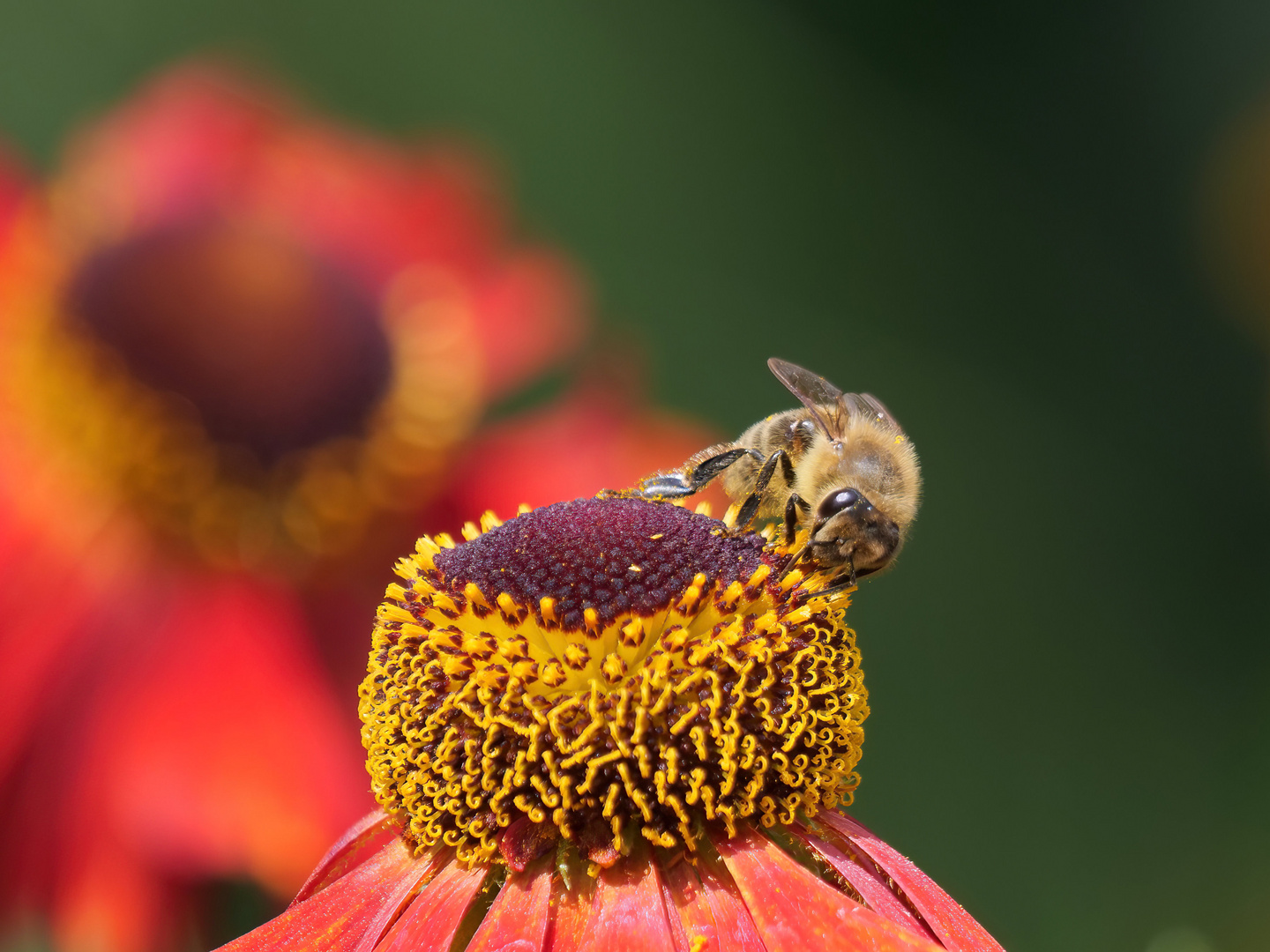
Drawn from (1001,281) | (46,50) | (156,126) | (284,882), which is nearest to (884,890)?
(284,882)

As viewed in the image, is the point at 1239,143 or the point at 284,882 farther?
the point at 1239,143

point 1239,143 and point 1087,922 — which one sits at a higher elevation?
point 1239,143

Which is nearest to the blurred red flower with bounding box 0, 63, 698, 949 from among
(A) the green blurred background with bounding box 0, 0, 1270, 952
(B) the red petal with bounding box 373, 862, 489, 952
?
(B) the red petal with bounding box 373, 862, 489, 952

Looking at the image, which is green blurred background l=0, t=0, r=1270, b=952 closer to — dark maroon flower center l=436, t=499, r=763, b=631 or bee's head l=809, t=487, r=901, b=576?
bee's head l=809, t=487, r=901, b=576

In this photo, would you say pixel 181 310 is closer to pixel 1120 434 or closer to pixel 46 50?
pixel 46 50

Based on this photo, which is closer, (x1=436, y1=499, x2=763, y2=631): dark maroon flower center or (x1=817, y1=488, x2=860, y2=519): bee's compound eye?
(x1=436, y1=499, x2=763, y2=631): dark maroon flower center

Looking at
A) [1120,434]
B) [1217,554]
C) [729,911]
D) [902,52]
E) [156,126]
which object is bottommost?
[729,911]
